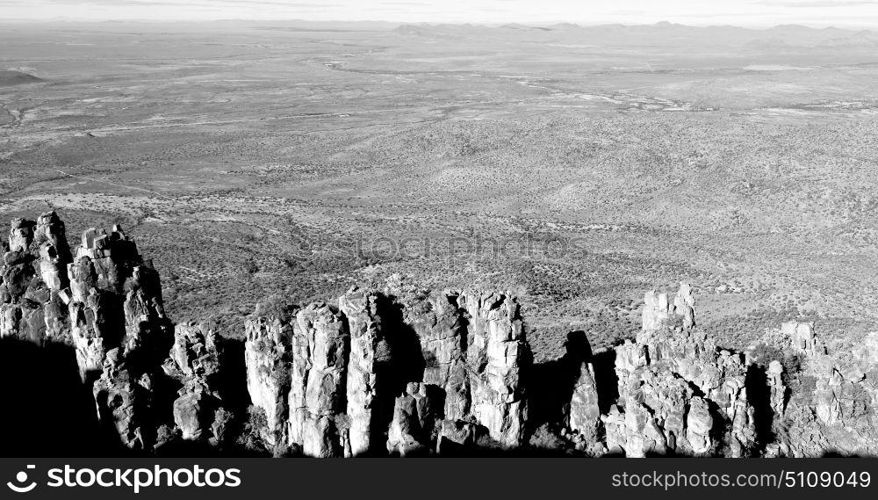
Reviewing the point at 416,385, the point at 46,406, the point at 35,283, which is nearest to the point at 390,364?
the point at 416,385

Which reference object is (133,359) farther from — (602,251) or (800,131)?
(800,131)

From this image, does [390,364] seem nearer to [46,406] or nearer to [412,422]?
[412,422]

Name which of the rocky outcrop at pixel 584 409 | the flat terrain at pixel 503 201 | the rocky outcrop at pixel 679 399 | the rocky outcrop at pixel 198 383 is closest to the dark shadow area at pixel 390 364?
the rocky outcrop at pixel 198 383

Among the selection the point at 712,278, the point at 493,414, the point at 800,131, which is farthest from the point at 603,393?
the point at 800,131

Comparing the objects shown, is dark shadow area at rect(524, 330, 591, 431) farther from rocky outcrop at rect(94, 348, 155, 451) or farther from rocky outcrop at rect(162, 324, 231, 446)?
rocky outcrop at rect(94, 348, 155, 451)

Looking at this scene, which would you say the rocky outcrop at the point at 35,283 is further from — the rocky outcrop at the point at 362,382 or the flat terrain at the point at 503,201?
the rocky outcrop at the point at 362,382
